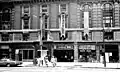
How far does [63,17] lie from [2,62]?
55.1ft

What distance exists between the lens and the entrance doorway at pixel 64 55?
160 ft

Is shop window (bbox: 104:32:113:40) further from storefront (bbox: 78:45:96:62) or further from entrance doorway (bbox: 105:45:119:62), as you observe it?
storefront (bbox: 78:45:96:62)

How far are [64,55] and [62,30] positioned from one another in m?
5.81

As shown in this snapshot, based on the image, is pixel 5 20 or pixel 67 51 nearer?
pixel 67 51

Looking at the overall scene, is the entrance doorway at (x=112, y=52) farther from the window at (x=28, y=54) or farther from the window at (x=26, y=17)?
the window at (x=26, y=17)

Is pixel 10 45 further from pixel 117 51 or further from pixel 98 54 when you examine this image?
pixel 117 51

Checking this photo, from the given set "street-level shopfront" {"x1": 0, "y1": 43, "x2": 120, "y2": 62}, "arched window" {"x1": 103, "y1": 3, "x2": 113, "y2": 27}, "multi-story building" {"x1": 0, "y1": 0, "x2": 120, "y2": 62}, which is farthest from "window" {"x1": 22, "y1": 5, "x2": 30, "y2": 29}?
"arched window" {"x1": 103, "y1": 3, "x2": 113, "y2": 27}

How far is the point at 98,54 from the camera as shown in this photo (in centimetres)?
4756

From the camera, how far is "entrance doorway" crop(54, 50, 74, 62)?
160ft

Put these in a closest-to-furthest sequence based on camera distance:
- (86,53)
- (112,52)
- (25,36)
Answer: (112,52) → (86,53) → (25,36)

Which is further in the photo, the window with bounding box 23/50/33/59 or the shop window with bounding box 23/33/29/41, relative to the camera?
the shop window with bounding box 23/33/29/41

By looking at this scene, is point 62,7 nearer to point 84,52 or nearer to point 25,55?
point 84,52

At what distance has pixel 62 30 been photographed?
153ft

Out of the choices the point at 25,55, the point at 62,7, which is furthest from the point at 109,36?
the point at 25,55
